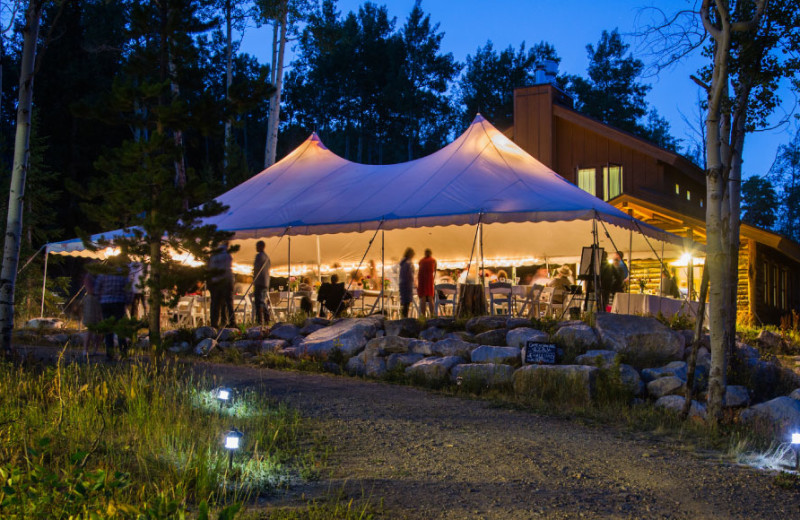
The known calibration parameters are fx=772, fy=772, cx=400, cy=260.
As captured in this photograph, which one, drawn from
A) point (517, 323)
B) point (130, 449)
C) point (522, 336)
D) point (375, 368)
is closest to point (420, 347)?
point (375, 368)

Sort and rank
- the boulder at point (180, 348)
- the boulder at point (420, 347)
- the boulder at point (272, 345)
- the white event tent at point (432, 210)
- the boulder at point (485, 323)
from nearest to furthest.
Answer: the boulder at point (420, 347) < the boulder at point (485, 323) < the boulder at point (272, 345) < the boulder at point (180, 348) < the white event tent at point (432, 210)

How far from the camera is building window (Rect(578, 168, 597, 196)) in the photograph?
69.6 ft

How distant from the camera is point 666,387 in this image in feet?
26.5

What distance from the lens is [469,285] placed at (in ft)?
38.1

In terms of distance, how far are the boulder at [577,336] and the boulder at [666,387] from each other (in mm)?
1299

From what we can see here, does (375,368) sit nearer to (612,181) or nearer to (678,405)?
(678,405)

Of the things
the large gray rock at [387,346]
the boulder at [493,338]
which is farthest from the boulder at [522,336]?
the large gray rock at [387,346]

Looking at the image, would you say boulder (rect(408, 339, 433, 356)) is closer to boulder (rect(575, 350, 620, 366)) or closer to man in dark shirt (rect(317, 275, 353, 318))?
boulder (rect(575, 350, 620, 366))

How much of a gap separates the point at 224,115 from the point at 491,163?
19.8 ft

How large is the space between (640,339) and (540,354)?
1.69 metres

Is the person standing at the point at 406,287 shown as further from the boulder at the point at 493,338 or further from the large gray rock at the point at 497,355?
the large gray rock at the point at 497,355

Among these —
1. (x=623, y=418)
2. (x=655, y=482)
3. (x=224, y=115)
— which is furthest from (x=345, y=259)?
(x=655, y=482)

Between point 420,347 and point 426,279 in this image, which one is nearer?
point 420,347

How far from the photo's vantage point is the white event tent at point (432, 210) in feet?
40.0
